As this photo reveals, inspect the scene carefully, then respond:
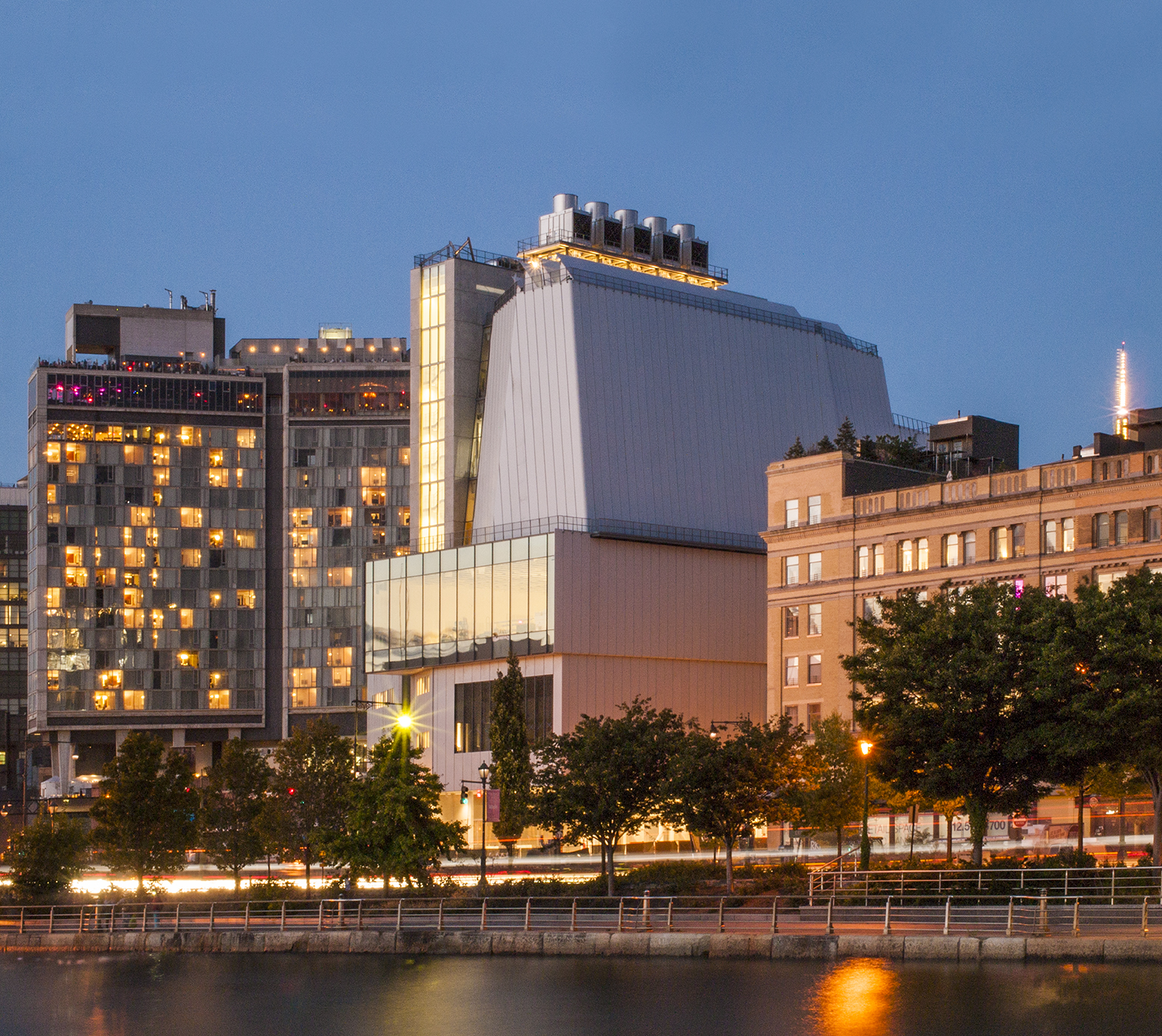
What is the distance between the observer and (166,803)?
76500 mm

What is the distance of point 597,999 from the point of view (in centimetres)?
3556

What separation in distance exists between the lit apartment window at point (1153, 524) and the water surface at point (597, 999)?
143 feet

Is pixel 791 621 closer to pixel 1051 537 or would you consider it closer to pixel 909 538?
pixel 909 538

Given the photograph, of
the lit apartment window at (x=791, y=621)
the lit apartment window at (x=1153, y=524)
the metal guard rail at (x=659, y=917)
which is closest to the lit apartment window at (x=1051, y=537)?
the lit apartment window at (x=1153, y=524)

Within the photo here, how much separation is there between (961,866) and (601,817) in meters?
19.1

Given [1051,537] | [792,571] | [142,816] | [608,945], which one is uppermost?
[1051,537]

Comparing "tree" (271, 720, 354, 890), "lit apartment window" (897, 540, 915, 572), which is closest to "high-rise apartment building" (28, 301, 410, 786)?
"tree" (271, 720, 354, 890)

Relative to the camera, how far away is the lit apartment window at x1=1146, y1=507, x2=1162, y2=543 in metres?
77.2

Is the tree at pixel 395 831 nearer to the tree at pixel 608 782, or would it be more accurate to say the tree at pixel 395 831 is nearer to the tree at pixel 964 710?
the tree at pixel 608 782

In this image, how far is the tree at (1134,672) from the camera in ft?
166

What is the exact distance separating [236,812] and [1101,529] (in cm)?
4302

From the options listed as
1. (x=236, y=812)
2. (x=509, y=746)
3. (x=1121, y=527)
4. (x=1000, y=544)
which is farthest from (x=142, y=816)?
(x=1121, y=527)

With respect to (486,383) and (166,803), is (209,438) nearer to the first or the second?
(486,383)

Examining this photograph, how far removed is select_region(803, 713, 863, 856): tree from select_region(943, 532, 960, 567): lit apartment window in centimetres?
1496
